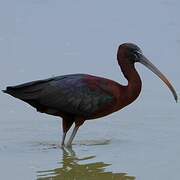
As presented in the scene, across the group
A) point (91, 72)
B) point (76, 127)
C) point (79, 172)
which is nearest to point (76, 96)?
point (76, 127)

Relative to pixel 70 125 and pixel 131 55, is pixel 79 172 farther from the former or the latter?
pixel 131 55

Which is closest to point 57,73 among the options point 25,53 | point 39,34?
point 25,53

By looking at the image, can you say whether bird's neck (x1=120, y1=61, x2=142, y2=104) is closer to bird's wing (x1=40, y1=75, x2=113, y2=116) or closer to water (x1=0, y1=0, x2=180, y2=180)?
bird's wing (x1=40, y1=75, x2=113, y2=116)

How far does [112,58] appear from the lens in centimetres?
1474

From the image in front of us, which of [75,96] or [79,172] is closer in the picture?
[79,172]

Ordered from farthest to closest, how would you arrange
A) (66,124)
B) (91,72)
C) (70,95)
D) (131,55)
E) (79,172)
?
(91,72) → (131,55) → (66,124) → (70,95) → (79,172)

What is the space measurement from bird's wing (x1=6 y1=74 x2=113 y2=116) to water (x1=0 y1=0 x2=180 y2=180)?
456mm

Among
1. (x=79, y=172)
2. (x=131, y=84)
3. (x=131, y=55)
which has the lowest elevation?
(x=79, y=172)

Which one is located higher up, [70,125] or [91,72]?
[91,72]

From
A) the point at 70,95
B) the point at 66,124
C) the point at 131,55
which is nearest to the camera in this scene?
the point at 70,95

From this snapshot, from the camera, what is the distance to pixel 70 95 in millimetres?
10836

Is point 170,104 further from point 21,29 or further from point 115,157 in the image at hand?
point 21,29

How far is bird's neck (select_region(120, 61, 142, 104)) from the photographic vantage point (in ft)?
35.8

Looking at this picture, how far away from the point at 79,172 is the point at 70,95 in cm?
109
